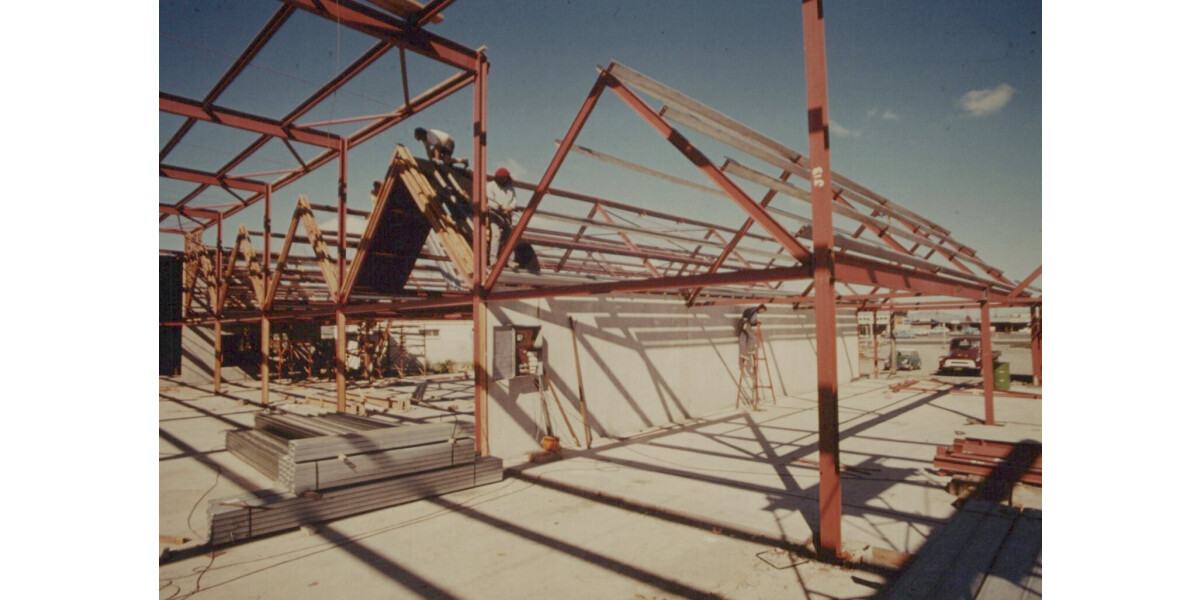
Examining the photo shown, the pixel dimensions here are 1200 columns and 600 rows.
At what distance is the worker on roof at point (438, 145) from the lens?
31.6ft

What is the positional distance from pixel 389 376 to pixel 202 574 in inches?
824

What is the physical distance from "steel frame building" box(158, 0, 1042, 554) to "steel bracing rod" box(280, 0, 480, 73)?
21mm

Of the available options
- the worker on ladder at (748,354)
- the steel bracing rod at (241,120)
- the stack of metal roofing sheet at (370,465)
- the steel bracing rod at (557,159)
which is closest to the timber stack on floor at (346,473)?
the stack of metal roofing sheet at (370,465)

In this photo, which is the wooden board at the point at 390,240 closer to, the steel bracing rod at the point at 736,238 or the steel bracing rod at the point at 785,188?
the steel bracing rod at the point at 736,238

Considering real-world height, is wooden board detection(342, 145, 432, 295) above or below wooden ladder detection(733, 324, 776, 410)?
above

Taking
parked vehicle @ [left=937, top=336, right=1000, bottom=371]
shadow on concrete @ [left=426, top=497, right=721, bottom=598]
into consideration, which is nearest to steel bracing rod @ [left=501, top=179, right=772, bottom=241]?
shadow on concrete @ [left=426, top=497, right=721, bottom=598]

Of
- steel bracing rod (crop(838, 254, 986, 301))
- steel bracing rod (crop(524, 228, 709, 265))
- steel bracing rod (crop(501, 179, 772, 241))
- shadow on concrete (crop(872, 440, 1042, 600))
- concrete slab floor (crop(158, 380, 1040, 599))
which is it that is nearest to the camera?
shadow on concrete (crop(872, 440, 1042, 600))

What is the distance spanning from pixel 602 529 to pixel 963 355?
20.8 metres

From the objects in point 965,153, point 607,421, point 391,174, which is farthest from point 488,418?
point 965,153

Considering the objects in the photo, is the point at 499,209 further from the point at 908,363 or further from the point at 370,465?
the point at 908,363

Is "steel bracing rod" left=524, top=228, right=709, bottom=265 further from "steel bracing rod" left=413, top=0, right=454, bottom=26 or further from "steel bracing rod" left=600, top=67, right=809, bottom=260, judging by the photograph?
"steel bracing rod" left=600, top=67, right=809, bottom=260

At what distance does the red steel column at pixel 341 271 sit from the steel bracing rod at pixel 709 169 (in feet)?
26.2

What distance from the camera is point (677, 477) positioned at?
8.04 meters

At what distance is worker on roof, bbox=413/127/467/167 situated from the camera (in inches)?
380
